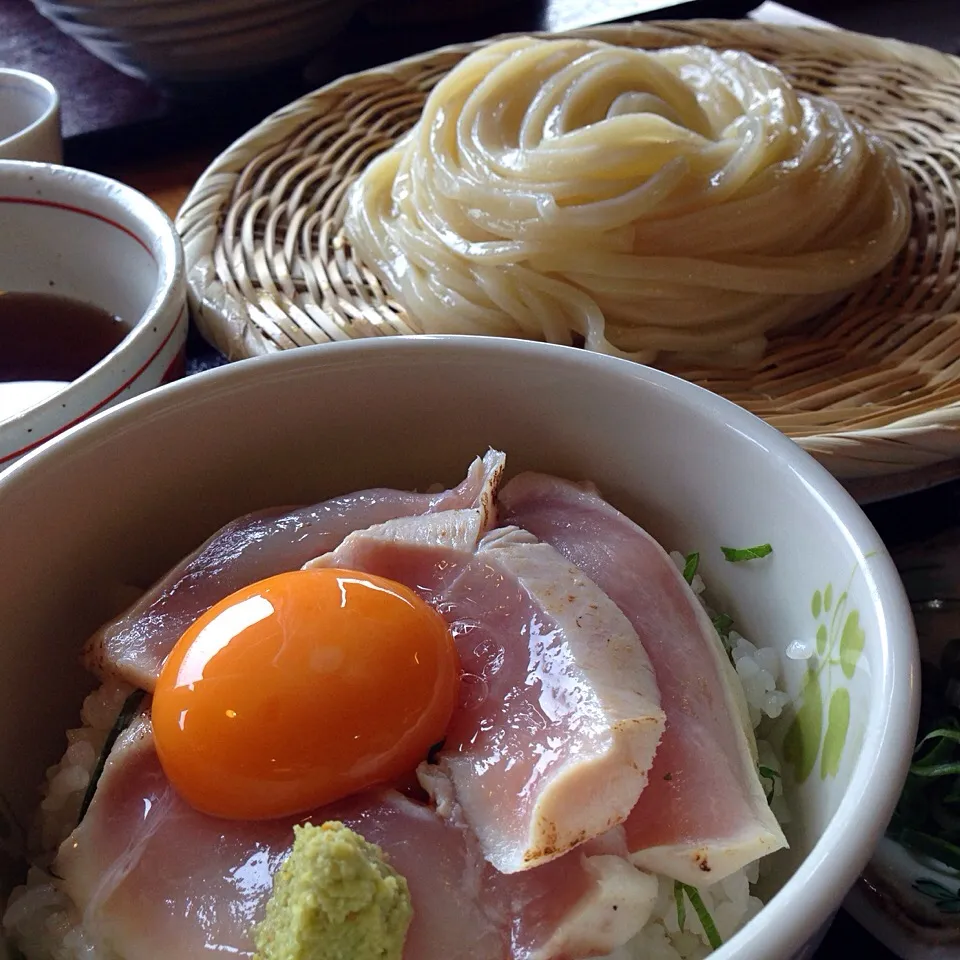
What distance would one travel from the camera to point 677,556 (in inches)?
35.6

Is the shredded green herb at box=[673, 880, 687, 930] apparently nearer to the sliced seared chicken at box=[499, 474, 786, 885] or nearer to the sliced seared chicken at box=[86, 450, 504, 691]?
the sliced seared chicken at box=[499, 474, 786, 885]

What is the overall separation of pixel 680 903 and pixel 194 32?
190 cm

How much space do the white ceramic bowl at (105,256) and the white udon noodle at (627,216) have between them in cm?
46

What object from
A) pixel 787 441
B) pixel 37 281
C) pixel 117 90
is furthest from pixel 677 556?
pixel 117 90

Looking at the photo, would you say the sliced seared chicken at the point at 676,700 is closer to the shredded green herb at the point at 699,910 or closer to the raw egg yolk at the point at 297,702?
the shredded green herb at the point at 699,910

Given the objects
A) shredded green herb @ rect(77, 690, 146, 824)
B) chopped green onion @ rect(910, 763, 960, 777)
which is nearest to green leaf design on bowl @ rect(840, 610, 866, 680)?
→ chopped green onion @ rect(910, 763, 960, 777)

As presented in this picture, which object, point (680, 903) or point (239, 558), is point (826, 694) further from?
point (239, 558)

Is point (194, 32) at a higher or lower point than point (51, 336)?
higher

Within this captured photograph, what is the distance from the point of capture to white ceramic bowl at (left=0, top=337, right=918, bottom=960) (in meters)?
0.73

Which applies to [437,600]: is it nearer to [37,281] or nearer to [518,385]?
[518,385]

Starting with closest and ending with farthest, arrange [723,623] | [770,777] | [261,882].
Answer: [261,882] → [770,777] → [723,623]

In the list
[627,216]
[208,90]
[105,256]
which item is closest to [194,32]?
[208,90]

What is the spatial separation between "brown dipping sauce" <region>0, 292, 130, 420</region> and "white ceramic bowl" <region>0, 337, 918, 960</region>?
44 cm

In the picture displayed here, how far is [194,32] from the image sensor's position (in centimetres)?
197
